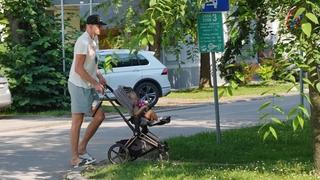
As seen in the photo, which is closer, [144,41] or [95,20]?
[144,41]

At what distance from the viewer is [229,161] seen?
8828 millimetres

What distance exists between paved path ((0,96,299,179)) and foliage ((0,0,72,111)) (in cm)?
139

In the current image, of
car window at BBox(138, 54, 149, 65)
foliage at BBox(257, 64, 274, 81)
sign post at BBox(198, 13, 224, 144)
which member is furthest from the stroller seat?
car window at BBox(138, 54, 149, 65)

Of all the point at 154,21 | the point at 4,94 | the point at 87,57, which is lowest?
the point at 4,94

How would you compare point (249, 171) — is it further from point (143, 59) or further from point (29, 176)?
point (143, 59)

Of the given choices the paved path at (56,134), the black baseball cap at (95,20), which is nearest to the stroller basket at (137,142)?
the paved path at (56,134)

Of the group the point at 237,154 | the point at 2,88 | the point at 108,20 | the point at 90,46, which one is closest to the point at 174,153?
the point at 237,154

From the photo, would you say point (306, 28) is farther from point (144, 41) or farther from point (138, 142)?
point (138, 142)

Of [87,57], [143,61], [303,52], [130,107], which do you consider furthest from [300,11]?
[143,61]

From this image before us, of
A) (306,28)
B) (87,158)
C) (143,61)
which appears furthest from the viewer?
(143,61)

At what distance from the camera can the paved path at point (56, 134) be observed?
9.45 metres

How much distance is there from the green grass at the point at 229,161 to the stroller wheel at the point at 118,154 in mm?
157

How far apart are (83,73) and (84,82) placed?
21 cm

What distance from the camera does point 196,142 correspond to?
10594 millimetres
